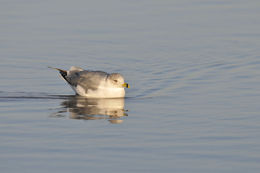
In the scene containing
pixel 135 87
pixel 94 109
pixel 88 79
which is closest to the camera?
pixel 94 109

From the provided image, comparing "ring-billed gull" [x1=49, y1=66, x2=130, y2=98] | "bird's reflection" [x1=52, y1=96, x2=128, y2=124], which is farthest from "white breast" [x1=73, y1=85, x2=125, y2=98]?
"bird's reflection" [x1=52, y1=96, x2=128, y2=124]

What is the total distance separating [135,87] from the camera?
614 inches

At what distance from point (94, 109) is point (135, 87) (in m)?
2.15

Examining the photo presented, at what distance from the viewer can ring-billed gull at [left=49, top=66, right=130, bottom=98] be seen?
14680 mm

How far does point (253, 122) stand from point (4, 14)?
42.5 feet

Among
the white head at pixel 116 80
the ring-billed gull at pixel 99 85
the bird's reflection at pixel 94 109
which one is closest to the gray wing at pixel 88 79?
the ring-billed gull at pixel 99 85

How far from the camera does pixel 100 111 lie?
1345 cm

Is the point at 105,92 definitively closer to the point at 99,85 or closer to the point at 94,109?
the point at 99,85

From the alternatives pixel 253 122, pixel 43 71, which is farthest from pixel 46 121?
pixel 43 71

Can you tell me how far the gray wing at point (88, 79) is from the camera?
14789mm

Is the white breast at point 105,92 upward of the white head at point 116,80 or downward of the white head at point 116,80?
downward

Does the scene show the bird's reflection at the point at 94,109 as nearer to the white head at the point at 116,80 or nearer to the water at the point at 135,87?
the water at the point at 135,87

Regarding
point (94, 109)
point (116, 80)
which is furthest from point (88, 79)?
point (94, 109)

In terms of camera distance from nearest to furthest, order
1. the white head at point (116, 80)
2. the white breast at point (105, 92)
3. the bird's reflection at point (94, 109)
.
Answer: the bird's reflection at point (94, 109) → the white head at point (116, 80) → the white breast at point (105, 92)
